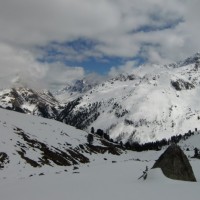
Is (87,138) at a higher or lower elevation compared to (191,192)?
higher

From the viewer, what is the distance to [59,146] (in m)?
133

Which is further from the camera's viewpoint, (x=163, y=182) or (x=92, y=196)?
(x=163, y=182)

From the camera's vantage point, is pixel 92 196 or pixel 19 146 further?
pixel 19 146

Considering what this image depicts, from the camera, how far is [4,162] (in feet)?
240

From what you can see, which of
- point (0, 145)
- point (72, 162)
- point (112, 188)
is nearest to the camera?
point (112, 188)

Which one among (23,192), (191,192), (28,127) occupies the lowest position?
(23,192)

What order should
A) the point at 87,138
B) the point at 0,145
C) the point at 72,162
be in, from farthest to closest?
the point at 87,138 < the point at 72,162 < the point at 0,145

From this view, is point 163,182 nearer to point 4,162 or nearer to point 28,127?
point 4,162

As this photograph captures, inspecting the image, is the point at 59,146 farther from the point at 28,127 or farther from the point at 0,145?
the point at 0,145

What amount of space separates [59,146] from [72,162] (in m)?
22.0

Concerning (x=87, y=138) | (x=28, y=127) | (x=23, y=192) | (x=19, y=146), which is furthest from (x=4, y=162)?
(x=87, y=138)

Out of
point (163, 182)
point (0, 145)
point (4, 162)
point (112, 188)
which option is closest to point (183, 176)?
point (163, 182)

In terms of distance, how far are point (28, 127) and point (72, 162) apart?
149 ft

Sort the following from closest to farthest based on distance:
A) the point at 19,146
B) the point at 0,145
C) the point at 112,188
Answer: the point at 112,188 → the point at 0,145 → the point at 19,146
